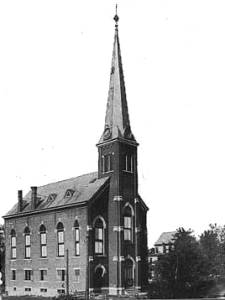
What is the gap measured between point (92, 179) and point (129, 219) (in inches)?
246

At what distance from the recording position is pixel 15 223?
5566 cm

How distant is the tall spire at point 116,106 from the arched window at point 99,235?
27.5 ft

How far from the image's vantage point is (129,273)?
45.3 metres

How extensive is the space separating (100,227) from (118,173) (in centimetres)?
553

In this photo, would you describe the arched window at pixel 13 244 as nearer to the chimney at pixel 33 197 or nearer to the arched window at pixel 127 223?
the chimney at pixel 33 197

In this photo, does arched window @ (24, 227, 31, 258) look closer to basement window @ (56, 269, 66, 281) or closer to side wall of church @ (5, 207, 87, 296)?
side wall of church @ (5, 207, 87, 296)

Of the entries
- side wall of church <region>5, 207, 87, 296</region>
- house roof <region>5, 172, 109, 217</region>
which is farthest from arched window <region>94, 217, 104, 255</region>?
house roof <region>5, 172, 109, 217</region>

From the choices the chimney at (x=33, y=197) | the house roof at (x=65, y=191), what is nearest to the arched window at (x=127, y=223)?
the house roof at (x=65, y=191)

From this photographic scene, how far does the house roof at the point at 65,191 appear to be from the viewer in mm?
46406

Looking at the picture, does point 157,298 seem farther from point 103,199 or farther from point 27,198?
point 27,198

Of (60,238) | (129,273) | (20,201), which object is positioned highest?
(20,201)

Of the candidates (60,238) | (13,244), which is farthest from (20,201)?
(60,238)

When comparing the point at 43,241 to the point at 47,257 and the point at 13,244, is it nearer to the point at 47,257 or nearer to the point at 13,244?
the point at 47,257

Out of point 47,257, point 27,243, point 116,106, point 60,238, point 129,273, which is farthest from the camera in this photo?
point 27,243
